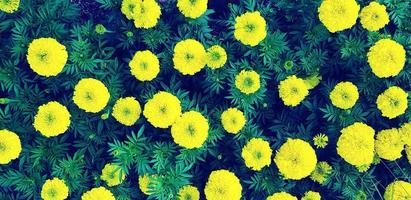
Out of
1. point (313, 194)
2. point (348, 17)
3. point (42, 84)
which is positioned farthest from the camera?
point (42, 84)

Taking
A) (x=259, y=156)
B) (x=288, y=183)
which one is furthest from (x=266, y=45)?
(x=288, y=183)

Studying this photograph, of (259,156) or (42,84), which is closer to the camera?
(259,156)

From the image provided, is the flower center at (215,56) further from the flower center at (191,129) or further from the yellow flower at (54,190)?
the yellow flower at (54,190)

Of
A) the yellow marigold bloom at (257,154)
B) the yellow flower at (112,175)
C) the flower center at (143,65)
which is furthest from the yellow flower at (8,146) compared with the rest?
the yellow marigold bloom at (257,154)

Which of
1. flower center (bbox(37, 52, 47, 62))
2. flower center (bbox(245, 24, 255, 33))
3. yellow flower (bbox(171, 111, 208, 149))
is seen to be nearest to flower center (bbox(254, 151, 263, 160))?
yellow flower (bbox(171, 111, 208, 149))

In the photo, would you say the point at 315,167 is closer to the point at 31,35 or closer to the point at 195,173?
the point at 195,173

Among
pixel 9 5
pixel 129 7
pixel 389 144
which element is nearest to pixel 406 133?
pixel 389 144
